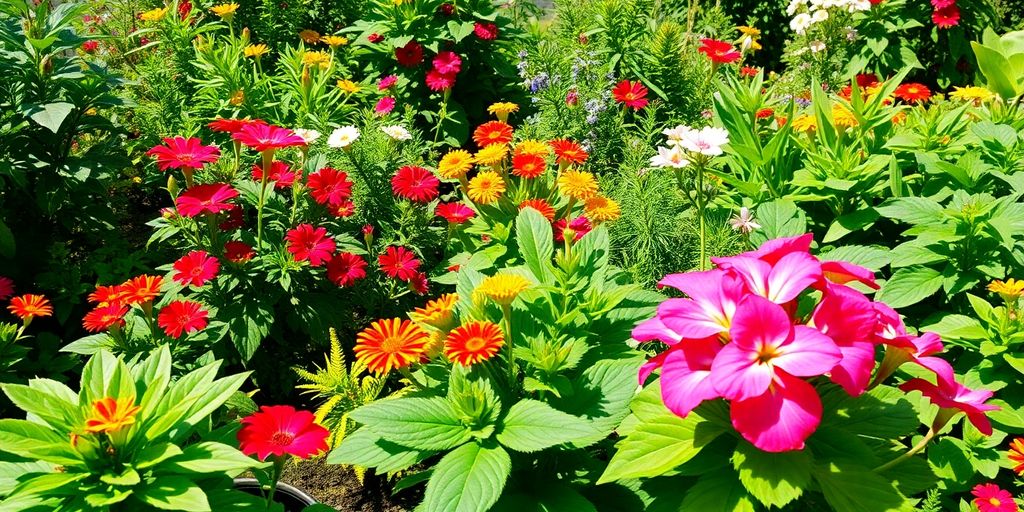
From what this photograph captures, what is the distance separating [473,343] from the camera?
4.68 ft

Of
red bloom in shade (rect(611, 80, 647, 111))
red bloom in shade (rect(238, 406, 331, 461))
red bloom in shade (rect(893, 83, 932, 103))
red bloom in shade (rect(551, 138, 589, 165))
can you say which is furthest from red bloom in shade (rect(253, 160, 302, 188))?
red bloom in shade (rect(893, 83, 932, 103))

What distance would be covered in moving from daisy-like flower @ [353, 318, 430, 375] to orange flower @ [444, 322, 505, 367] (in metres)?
0.11

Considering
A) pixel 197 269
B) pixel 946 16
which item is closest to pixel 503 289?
pixel 197 269

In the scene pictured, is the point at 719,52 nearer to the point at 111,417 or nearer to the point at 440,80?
the point at 440,80

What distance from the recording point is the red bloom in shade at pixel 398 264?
7.99ft

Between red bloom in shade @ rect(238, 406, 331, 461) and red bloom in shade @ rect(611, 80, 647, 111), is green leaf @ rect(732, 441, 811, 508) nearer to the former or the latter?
red bloom in shade @ rect(238, 406, 331, 461)

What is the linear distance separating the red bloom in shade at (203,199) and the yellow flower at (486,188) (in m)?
0.76

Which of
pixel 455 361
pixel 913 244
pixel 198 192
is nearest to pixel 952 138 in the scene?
pixel 913 244

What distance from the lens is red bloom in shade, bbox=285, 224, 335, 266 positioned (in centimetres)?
228

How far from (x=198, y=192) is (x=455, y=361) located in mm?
1228

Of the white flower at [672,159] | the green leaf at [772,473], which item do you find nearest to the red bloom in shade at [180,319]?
the white flower at [672,159]

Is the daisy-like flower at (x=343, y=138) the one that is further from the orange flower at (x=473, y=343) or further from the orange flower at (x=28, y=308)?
the orange flower at (x=473, y=343)

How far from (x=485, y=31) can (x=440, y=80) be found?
412mm

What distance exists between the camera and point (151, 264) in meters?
2.98
